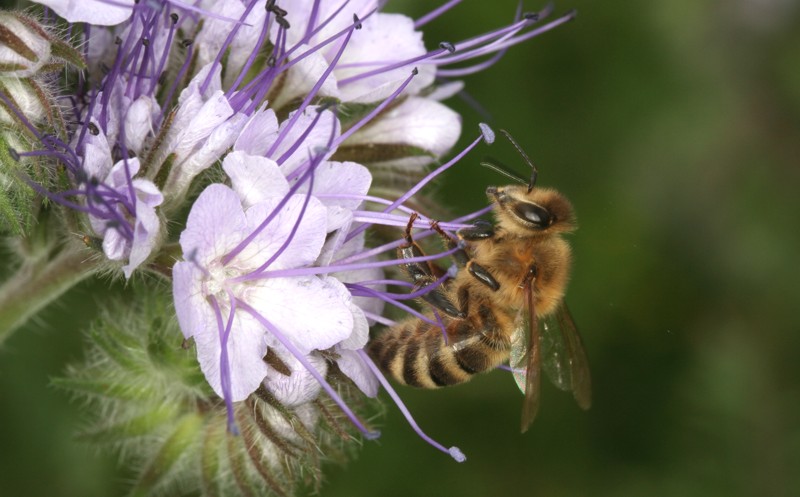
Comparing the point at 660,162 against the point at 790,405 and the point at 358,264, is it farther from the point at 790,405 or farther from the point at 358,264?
the point at 358,264

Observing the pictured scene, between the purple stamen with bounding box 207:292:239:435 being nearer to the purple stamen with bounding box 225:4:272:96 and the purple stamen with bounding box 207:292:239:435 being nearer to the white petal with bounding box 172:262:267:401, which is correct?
the white petal with bounding box 172:262:267:401

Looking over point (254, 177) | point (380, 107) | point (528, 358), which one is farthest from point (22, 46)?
point (528, 358)

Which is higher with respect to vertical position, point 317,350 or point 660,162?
point 317,350

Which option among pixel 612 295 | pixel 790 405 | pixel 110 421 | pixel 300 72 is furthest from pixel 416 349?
pixel 790 405

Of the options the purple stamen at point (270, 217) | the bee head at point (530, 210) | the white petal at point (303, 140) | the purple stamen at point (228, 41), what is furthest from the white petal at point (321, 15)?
the bee head at point (530, 210)

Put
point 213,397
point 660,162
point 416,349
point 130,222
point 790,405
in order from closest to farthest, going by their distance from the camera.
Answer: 1. point 130,222
2. point 416,349
3. point 213,397
4. point 790,405
5. point 660,162

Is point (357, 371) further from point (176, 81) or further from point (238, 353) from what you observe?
point (176, 81)
